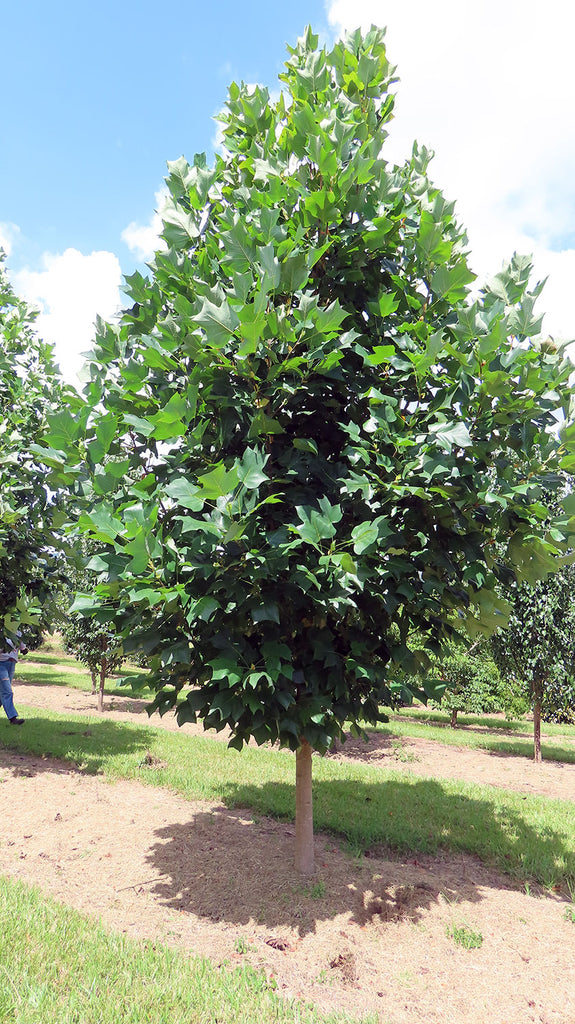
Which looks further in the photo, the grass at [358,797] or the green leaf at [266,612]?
the grass at [358,797]

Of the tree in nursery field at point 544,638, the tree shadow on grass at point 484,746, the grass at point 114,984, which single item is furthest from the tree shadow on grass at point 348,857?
the tree in nursery field at point 544,638

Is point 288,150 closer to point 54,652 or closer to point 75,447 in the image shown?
point 75,447

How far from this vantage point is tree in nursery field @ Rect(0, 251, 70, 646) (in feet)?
23.8

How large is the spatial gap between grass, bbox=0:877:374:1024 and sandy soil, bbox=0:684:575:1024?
0.27m

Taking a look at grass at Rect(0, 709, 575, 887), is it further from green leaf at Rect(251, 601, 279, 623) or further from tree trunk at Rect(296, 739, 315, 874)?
green leaf at Rect(251, 601, 279, 623)

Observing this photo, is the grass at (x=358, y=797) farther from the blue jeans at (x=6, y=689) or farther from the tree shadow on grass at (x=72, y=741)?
the blue jeans at (x=6, y=689)

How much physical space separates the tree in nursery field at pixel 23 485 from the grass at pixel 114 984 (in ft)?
14.3

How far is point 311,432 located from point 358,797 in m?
5.73

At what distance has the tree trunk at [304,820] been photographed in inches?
197

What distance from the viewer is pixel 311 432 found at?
4.46m

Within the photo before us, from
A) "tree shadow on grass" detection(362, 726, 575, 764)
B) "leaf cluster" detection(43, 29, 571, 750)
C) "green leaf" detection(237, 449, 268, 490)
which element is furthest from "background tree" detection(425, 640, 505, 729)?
"green leaf" detection(237, 449, 268, 490)

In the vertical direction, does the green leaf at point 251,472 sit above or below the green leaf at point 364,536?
above

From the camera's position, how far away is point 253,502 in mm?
3016

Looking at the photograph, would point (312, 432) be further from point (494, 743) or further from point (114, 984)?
point (494, 743)
